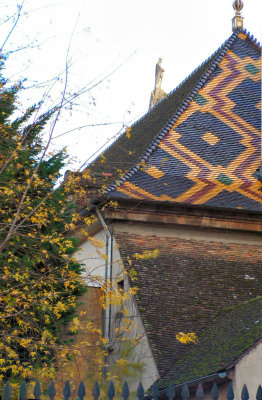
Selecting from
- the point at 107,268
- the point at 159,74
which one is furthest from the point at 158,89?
the point at 107,268

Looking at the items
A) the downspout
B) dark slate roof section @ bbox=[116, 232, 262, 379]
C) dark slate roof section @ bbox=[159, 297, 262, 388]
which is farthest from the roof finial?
dark slate roof section @ bbox=[159, 297, 262, 388]

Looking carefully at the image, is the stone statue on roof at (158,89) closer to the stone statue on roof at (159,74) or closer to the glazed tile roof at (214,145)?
the stone statue on roof at (159,74)

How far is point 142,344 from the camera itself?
1180 cm

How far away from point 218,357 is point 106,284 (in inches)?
81.6

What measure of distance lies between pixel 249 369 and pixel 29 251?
9.33ft

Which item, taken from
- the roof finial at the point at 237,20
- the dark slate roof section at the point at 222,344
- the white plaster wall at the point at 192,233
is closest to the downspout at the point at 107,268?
the white plaster wall at the point at 192,233

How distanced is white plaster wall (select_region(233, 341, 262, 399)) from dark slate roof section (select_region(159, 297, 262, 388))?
7cm

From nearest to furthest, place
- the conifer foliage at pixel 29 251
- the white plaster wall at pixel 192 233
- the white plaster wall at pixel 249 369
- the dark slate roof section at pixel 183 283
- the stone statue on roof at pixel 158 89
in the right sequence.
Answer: the conifer foliage at pixel 29 251 → the white plaster wall at pixel 249 369 → the dark slate roof section at pixel 183 283 → the white plaster wall at pixel 192 233 → the stone statue on roof at pixel 158 89

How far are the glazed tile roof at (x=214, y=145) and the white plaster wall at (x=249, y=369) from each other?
5345 mm

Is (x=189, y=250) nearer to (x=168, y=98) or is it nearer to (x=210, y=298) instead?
(x=210, y=298)

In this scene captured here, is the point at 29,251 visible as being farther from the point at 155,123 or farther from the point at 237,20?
the point at 237,20

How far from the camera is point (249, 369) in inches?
351

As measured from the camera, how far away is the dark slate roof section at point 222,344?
9.27 meters

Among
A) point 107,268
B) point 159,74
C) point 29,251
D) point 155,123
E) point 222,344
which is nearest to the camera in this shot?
point 29,251
